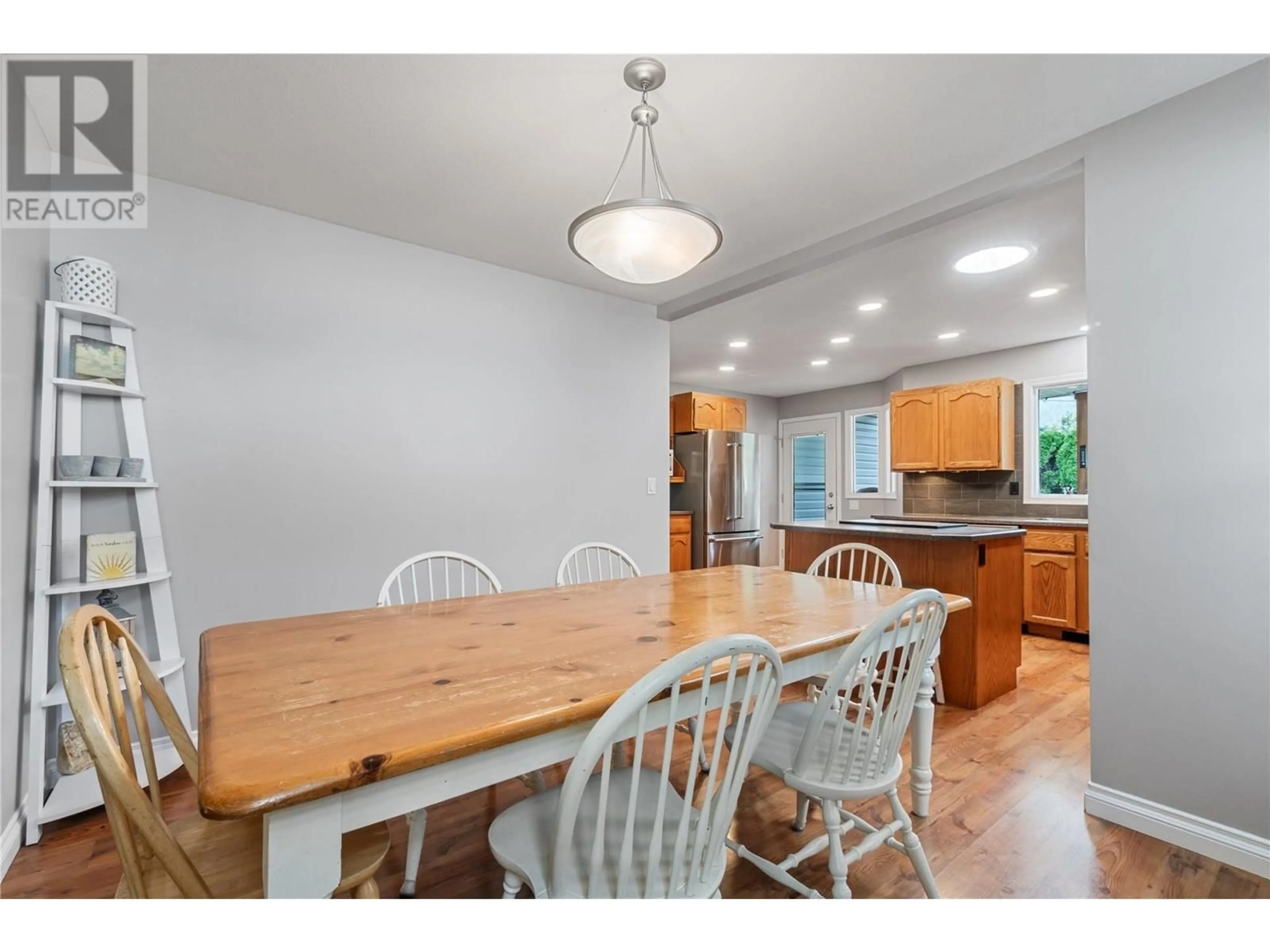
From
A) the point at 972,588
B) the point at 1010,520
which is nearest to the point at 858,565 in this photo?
the point at 972,588

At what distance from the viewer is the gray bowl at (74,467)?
1986mm

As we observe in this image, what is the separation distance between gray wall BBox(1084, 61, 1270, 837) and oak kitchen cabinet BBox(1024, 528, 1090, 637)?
2.46 meters

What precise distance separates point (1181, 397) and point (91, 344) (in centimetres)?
353

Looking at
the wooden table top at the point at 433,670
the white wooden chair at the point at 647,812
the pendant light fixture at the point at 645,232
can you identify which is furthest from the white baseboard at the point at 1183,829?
the pendant light fixture at the point at 645,232

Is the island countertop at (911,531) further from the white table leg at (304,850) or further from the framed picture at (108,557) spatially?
the framed picture at (108,557)

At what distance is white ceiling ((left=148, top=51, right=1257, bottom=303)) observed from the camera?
1.70 m

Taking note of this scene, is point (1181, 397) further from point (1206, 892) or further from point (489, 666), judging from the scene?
point (489, 666)

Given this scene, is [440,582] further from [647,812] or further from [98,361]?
[647,812]

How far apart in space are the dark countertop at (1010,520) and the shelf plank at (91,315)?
5.10 m

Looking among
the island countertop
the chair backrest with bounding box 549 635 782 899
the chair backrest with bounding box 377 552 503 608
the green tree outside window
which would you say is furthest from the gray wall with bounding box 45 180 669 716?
the green tree outside window

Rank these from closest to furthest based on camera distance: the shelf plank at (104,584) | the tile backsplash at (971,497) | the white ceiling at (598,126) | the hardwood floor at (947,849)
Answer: the hardwood floor at (947,849)
the white ceiling at (598,126)
the shelf plank at (104,584)
the tile backsplash at (971,497)

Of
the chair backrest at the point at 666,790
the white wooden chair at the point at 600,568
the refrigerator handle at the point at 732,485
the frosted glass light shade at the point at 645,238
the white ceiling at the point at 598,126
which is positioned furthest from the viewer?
the refrigerator handle at the point at 732,485

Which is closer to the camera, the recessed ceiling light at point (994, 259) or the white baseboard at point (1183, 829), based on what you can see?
the white baseboard at point (1183, 829)
